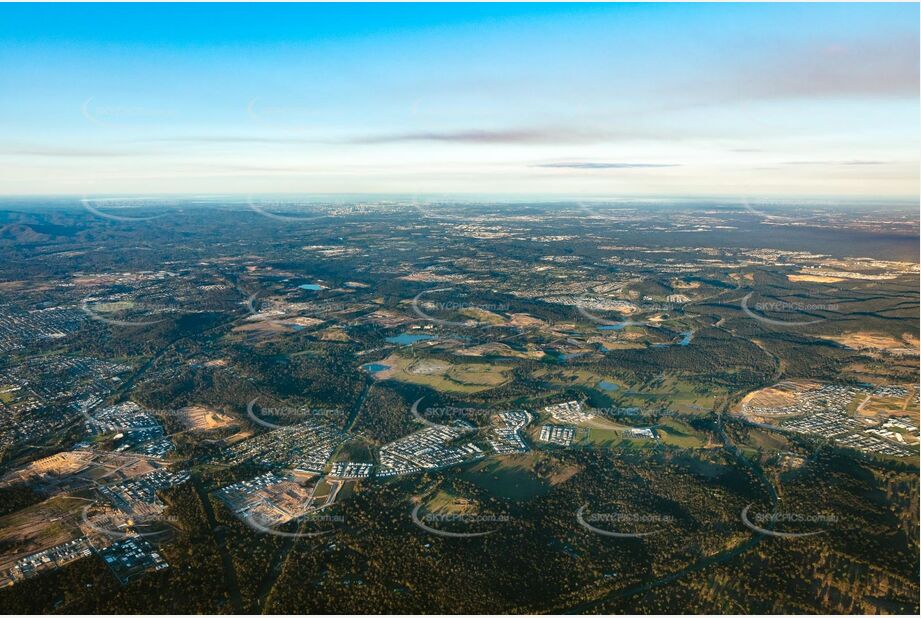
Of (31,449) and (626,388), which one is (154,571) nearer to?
(31,449)

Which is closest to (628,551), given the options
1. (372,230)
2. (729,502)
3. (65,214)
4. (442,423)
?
(729,502)

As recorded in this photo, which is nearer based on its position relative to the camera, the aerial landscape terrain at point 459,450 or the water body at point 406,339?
the aerial landscape terrain at point 459,450

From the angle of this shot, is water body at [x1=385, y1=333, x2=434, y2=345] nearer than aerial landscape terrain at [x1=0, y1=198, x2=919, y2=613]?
No

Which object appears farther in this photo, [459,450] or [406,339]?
[406,339]

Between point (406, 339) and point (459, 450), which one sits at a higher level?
point (406, 339)
